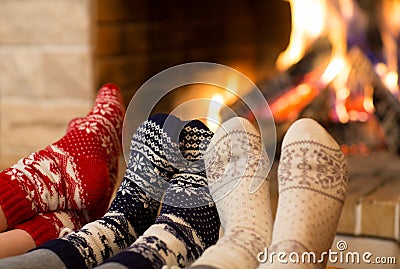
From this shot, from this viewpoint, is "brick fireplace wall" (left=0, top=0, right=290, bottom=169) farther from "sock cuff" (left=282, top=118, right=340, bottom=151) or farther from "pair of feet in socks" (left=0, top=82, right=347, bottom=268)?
"sock cuff" (left=282, top=118, right=340, bottom=151)

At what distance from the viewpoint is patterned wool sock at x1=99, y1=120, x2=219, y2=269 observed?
2.93ft

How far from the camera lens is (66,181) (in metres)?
1.16

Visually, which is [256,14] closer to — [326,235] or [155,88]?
[155,88]

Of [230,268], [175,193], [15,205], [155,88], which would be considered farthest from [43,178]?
[155,88]

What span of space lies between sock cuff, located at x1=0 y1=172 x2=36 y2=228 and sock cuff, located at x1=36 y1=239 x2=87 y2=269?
0.15 metres

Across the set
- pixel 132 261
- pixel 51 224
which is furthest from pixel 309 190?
pixel 51 224

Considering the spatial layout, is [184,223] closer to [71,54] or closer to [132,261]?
[132,261]

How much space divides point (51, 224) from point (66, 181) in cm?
8

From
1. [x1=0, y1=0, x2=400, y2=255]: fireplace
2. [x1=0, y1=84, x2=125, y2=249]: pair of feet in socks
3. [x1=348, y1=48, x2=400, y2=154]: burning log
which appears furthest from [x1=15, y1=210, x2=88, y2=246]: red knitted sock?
[x1=348, y1=48, x2=400, y2=154]: burning log

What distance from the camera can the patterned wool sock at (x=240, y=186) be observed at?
947mm

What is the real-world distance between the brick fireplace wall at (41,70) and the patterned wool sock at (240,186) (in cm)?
81

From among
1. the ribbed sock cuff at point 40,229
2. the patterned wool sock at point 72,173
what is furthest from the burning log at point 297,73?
the ribbed sock cuff at point 40,229

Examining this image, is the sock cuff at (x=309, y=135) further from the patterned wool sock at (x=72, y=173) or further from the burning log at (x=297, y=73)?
the burning log at (x=297, y=73)

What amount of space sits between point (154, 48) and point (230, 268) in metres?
1.27
